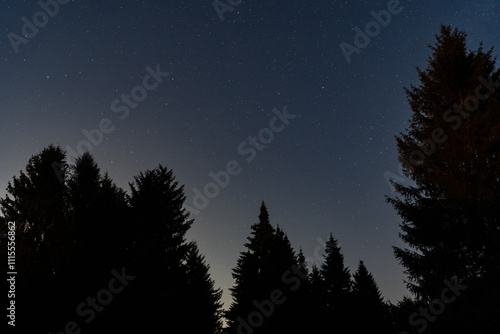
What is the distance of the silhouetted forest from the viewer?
397 inches

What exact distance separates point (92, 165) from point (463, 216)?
2534 centimetres

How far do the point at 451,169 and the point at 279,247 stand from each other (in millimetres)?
12940

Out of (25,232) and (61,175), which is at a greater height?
(61,175)

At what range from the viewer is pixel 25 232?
516 inches

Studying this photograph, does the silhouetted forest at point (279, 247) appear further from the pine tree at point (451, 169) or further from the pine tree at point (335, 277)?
the pine tree at point (335, 277)

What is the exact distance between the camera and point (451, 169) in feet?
39.1

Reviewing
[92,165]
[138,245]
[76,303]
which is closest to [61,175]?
[92,165]

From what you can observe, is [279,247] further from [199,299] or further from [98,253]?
[98,253]

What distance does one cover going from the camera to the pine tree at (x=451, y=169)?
1067 centimetres

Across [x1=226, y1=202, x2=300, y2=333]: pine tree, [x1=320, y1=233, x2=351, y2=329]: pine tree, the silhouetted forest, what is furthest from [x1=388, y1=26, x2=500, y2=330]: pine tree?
[x1=320, y1=233, x2=351, y2=329]: pine tree

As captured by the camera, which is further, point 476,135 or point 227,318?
point 227,318

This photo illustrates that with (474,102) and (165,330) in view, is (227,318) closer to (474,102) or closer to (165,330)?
(165,330)

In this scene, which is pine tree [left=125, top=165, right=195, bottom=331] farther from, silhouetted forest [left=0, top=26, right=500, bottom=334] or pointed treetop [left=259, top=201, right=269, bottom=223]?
pointed treetop [left=259, top=201, right=269, bottom=223]

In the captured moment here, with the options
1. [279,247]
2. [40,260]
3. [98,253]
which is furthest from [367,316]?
[40,260]
